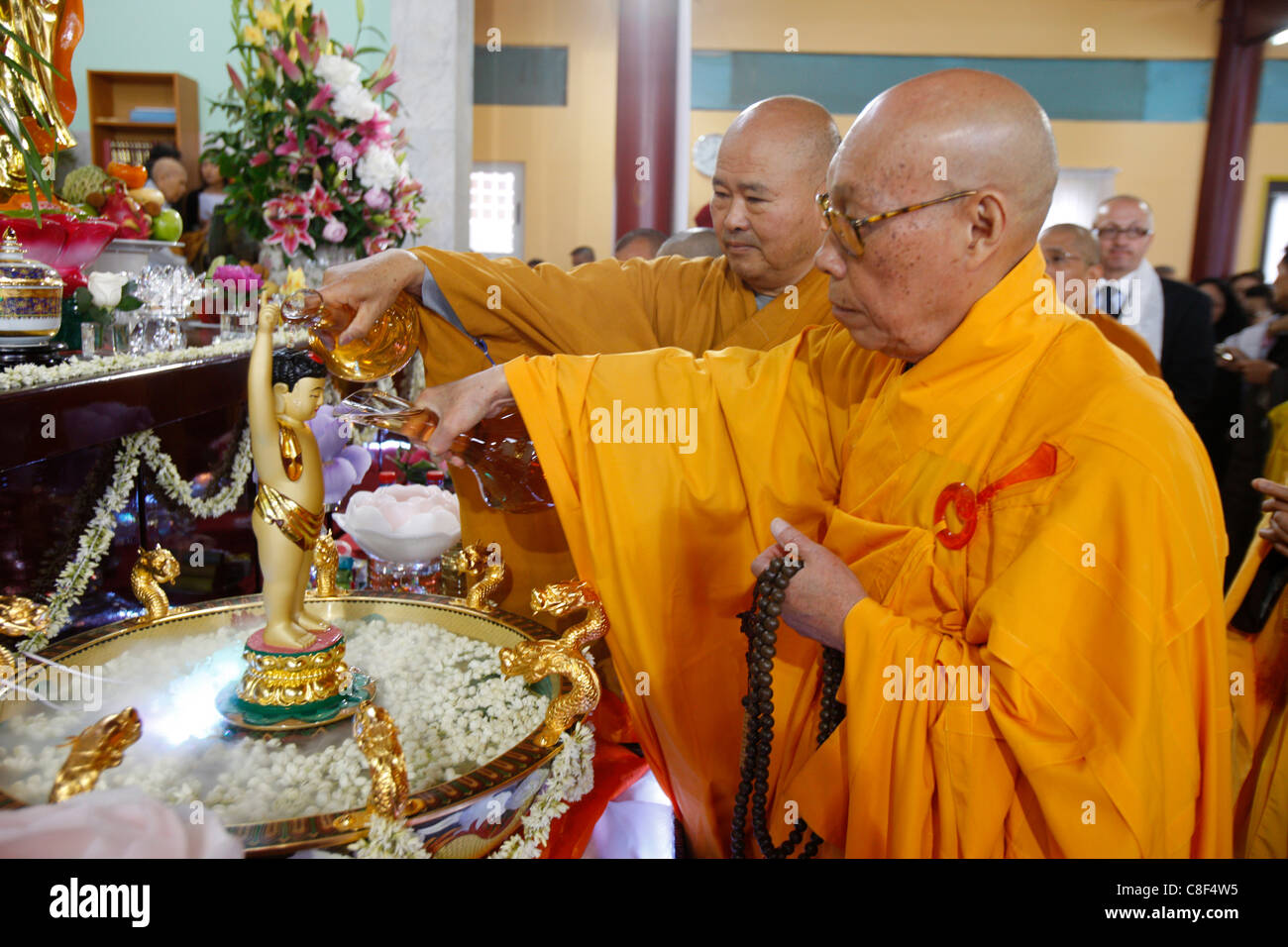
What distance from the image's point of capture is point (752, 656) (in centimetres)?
122

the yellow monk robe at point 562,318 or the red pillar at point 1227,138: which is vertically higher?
the red pillar at point 1227,138

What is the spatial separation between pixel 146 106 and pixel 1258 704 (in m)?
6.69

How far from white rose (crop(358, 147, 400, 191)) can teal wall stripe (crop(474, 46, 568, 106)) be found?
7513 millimetres

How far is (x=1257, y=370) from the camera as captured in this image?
11.0 ft

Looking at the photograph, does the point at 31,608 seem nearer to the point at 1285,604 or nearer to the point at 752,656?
the point at 752,656

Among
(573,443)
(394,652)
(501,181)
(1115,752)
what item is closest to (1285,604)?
(1115,752)

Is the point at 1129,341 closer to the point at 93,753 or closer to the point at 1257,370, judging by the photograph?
the point at 1257,370

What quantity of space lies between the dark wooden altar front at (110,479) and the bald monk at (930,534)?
0.52 m

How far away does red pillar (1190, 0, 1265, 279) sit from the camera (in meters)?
9.48

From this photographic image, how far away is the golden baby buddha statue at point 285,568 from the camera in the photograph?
98 centimetres

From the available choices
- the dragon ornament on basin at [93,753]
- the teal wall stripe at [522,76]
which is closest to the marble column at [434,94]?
the dragon ornament on basin at [93,753]

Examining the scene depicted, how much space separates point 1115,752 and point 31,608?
1.20 metres

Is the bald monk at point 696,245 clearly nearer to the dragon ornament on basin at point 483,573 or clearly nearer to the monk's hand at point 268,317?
the dragon ornament on basin at point 483,573

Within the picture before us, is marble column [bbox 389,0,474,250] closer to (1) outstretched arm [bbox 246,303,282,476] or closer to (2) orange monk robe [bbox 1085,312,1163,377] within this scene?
(2) orange monk robe [bbox 1085,312,1163,377]
